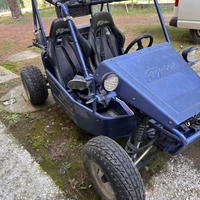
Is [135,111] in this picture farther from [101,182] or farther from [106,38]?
[106,38]

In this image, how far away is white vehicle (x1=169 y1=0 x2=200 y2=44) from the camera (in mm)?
4571

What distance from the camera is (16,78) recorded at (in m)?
4.23

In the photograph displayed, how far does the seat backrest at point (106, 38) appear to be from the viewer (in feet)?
9.04

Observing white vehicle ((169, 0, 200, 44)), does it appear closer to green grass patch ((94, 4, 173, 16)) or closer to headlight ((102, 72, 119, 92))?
headlight ((102, 72, 119, 92))

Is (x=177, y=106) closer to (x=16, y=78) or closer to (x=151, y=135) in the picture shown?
(x=151, y=135)

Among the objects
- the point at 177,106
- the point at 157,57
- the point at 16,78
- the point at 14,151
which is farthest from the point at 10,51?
the point at 177,106

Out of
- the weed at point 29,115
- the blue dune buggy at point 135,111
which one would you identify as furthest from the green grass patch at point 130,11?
the blue dune buggy at point 135,111

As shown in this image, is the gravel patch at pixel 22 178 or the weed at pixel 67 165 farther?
the weed at pixel 67 165

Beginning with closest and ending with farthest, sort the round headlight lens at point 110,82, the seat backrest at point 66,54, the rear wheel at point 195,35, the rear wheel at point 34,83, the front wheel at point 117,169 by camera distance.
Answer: the front wheel at point 117,169 < the round headlight lens at point 110,82 < the seat backrest at point 66,54 < the rear wheel at point 34,83 < the rear wheel at point 195,35

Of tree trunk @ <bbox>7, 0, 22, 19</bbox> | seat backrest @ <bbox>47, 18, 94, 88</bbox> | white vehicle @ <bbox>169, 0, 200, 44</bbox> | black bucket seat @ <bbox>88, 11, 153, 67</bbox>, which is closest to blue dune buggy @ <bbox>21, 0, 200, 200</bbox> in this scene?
seat backrest @ <bbox>47, 18, 94, 88</bbox>

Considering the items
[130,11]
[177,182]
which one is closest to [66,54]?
[177,182]

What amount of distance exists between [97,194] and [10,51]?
17.7 ft

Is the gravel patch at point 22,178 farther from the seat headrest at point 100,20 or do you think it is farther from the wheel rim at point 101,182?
the seat headrest at point 100,20

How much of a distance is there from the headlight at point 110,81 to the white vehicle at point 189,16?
3964 millimetres
